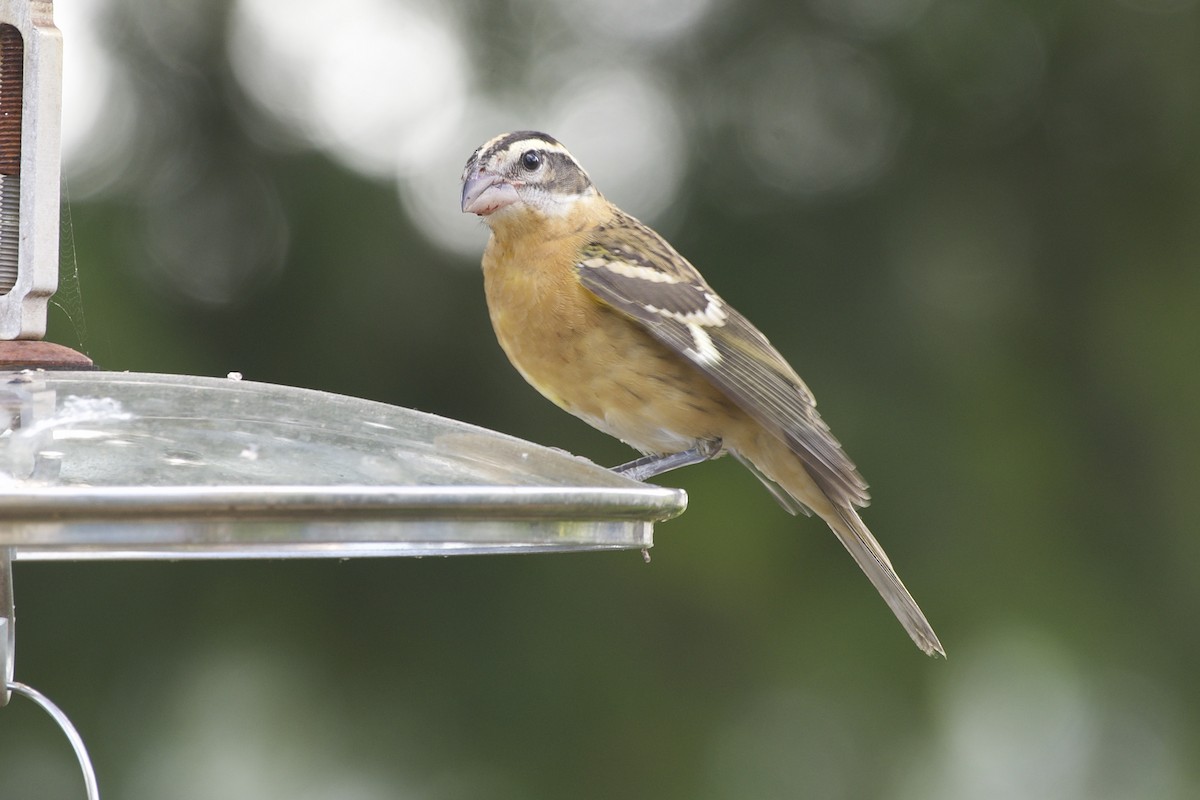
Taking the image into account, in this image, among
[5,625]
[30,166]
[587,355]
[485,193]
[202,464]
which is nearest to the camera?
[202,464]

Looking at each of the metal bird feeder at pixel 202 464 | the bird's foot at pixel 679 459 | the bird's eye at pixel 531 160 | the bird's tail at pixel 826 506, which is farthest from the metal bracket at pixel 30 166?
the bird's tail at pixel 826 506

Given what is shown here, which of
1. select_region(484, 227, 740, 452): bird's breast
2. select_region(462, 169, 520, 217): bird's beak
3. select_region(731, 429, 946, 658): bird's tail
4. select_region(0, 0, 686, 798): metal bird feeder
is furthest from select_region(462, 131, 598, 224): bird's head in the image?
select_region(0, 0, 686, 798): metal bird feeder

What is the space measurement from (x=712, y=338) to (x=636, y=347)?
22cm

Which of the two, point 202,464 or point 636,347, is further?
point 636,347

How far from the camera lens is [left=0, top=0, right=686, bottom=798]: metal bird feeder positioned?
1.34 meters

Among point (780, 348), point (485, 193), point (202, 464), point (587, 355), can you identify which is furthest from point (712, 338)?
point (202, 464)

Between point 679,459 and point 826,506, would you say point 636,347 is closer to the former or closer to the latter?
point 679,459

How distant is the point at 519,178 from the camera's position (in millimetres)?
3486

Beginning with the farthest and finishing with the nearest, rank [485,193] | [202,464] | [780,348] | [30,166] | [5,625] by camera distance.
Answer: [780,348] → [485,193] → [5,625] → [30,166] → [202,464]

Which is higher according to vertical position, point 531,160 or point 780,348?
point 531,160

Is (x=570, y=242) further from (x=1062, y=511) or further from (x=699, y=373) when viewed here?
(x=1062, y=511)

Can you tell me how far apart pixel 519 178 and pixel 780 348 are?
5.06 ft

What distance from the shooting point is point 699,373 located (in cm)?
336

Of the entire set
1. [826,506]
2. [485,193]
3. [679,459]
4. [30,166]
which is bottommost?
[826,506]
